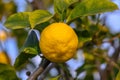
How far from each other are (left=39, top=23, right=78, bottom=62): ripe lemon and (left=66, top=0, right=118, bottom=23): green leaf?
0.06 metres

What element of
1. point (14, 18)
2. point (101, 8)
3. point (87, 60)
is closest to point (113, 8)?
point (101, 8)

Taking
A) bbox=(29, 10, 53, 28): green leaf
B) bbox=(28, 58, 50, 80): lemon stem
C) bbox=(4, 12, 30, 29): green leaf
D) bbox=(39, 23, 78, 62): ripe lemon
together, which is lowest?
bbox=(28, 58, 50, 80): lemon stem

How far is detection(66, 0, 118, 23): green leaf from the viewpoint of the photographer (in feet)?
2.57

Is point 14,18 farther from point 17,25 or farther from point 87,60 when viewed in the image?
point 87,60

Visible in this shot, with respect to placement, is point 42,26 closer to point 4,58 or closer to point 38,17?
point 38,17

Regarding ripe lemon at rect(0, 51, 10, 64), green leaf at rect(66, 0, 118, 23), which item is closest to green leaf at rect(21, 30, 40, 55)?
green leaf at rect(66, 0, 118, 23)

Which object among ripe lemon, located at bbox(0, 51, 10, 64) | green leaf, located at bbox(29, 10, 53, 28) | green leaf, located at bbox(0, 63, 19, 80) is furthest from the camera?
ripe lemon, located at bbox(0, 51, 10, 64)

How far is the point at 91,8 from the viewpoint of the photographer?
2.63 ft

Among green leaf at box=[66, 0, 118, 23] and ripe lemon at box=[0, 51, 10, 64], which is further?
ripe lemon at box=[0, 51, 10, 64]

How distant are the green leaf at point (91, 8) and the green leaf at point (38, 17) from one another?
0.22 feet

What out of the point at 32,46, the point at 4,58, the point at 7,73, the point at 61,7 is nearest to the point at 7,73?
the point at 7,73

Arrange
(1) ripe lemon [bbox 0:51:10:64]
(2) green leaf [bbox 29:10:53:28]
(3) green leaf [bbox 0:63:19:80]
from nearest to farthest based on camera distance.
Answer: (2) green leaf [bbox 29:10:53:28] → (3) green leaf [bbox 0:63:19:80] → (1) ripe lemon [bbox 0:51:10:64]

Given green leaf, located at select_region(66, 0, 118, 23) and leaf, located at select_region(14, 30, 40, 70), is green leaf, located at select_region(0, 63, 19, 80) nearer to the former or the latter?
leaf, located at select_region(14, 30, 40, 70)

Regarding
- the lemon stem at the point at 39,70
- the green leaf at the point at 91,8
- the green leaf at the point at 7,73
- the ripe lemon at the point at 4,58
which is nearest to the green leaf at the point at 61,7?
the green leaf at the point at 91,8
